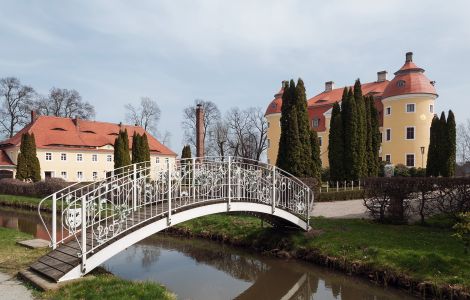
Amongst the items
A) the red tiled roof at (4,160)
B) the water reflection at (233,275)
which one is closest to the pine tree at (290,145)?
the water reflection at (233,275)

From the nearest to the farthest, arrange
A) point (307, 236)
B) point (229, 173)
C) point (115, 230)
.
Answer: point (115, 230) → point (229, 173) → point (307, 236)

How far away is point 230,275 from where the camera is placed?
918 centimetres

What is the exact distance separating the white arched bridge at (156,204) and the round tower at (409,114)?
2473 centimetres

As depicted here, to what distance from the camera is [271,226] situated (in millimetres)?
11938

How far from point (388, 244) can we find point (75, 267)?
7.17 m

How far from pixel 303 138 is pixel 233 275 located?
38.0 ft

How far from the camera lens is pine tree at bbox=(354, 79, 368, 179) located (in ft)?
75.2

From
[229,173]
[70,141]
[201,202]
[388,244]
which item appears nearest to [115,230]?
[201,202]

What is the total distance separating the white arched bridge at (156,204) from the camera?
21.0ft

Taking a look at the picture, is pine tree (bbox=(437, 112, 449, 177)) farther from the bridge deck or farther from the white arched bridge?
the bridge deck

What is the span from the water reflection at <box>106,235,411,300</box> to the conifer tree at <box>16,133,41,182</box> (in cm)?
2231

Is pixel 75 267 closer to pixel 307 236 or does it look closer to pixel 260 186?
pixel 260 186

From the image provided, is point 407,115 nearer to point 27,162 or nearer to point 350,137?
point 350,137

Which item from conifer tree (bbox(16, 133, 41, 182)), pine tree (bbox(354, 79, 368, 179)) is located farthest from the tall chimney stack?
conifer tree (bbox(16, 133, 41, 182))
